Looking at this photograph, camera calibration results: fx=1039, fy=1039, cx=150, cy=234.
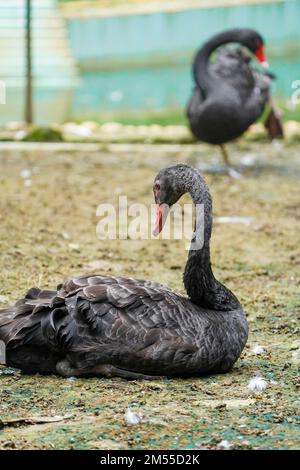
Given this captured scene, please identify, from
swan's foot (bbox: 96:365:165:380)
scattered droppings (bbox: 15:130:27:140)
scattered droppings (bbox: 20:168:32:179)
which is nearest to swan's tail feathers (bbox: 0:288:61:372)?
swan's foot (bbox: 96:365:165:380)

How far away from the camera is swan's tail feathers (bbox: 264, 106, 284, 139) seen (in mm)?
8523

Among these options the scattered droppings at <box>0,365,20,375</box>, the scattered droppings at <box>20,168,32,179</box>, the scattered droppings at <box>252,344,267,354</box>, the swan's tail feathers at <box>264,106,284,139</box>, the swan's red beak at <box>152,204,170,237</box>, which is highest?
the swan's red beak at <box>152,204,170,237</box>

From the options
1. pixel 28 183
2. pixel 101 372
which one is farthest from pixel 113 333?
pixel 28 183

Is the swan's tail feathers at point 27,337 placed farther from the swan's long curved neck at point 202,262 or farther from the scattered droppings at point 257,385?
the scattered droppings at point 257,385

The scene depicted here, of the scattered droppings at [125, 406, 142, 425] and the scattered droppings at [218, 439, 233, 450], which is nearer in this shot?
the scattered droppings at [218, 439, 233, 450]

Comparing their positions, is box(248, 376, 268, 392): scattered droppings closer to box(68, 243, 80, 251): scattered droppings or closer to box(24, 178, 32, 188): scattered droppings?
box(68, 243, 80, 251): scattered droppings

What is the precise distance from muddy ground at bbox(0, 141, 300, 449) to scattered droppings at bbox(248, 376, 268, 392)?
2cm

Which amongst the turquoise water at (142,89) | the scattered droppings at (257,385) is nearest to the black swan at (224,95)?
the turquoise water at (142,89)

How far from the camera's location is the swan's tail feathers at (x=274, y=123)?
8.52 m

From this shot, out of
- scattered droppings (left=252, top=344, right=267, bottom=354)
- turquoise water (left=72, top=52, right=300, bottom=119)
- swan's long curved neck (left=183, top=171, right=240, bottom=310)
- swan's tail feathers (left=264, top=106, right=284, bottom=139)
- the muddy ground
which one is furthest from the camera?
turquoise water (left=72, top=52, right=300, bottom=119)

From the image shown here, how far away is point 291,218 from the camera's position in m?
6.21

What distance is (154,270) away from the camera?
504 cm

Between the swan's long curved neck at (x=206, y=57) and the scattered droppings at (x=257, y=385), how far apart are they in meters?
4.45
